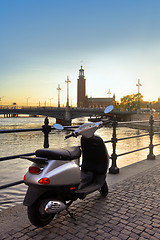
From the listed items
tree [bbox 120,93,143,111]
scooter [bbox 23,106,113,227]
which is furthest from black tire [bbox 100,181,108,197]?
tree [bbox 120,93,143,111]

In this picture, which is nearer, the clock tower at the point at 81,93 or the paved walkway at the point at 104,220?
the paved walkway at the point at 104,220

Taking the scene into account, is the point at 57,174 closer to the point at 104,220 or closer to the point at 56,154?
the point at 56,154

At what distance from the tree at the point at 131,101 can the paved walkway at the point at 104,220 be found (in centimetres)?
9180

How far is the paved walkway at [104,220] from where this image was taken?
2.48 meters

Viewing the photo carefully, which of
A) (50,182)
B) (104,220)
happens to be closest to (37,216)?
(50,182)

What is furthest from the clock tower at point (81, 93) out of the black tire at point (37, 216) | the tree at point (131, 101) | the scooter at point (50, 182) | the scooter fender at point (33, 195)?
the scooter fender at point (33, 195)

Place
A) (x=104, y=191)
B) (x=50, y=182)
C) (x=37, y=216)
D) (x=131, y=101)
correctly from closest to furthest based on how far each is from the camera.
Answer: (x=50, y=182), (x=37, y=216), (x=104, y=191), (x=131, y=101)

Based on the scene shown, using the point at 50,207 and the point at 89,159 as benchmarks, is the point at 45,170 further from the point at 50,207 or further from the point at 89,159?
the point at 89,159

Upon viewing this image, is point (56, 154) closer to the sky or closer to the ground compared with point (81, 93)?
closer to the ground

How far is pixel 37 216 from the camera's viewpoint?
97.3 inches

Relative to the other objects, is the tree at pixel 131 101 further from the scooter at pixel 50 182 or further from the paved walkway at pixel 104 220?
the scooter at pixel 50 182

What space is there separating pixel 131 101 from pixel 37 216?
97.7m

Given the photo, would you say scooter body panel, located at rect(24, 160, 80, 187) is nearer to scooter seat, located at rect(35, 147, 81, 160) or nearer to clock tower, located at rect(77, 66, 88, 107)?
scooter seat, located at rect(35, 147, 81, 160)

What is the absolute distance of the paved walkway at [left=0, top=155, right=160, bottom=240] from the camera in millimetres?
2482
